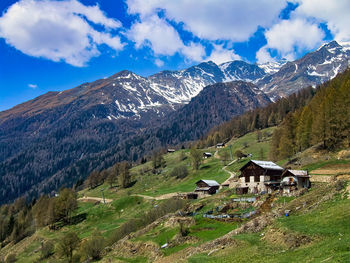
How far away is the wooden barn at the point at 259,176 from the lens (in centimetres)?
7425

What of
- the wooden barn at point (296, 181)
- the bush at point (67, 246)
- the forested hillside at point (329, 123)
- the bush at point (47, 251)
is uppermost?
the forested hillside at point (329, 123)

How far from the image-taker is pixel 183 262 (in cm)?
3394

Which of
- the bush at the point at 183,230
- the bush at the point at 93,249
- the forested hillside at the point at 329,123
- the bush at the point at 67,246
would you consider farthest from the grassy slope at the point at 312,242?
the bush at the point at 67,246

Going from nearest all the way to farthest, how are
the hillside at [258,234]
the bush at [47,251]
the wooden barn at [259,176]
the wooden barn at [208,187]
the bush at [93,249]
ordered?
the hillside at [258,234]
the bush at [93,249]
the wooden barn at [259,176]
the bush at [47,251]
the wooden barn at [208,187]

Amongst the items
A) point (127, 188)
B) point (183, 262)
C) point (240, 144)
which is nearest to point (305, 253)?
point (183, 262)

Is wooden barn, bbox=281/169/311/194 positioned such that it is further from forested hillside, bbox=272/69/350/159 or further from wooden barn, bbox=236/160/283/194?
forested hillside, bbox=272/69/350/159

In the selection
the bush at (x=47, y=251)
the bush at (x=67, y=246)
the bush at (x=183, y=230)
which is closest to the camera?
the bush at (x=183, y=230)

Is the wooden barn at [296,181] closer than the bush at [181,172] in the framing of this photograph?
Yes

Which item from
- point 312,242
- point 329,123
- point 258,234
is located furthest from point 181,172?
point 312,242

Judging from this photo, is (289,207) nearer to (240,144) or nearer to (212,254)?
(212,254)

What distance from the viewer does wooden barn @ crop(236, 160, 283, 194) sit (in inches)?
2923

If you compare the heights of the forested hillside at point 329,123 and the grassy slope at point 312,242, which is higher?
the forested hillside at point 329,123

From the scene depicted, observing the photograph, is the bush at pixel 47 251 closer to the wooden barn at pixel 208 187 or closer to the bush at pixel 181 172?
the wooden barn at pixel 208 187

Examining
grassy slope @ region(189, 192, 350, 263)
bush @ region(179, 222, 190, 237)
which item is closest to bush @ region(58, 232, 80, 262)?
bush @ region(179, 222, 190, 237)
